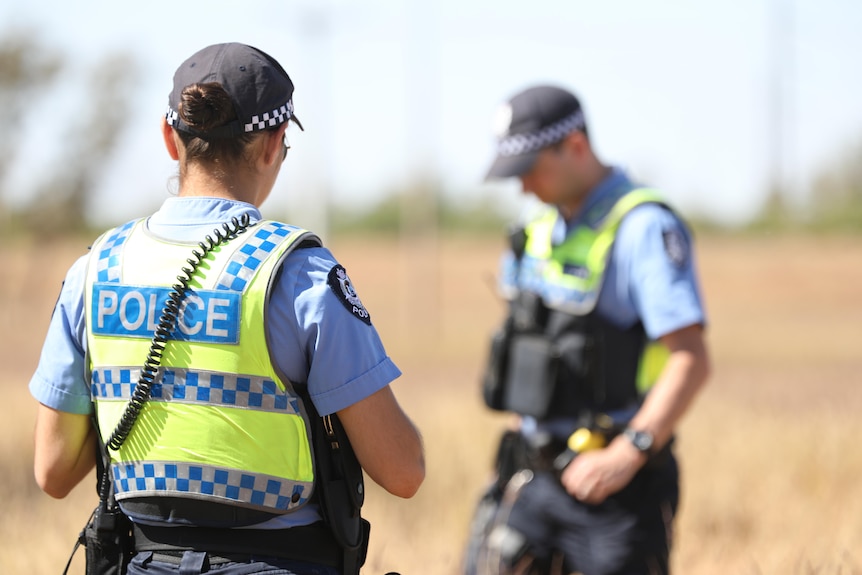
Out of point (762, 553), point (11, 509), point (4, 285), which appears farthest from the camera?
point (4, 285)

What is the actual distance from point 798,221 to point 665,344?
110ft

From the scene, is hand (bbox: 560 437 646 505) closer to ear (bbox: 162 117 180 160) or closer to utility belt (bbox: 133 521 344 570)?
utility belt (bbox: 133 521 344 570)

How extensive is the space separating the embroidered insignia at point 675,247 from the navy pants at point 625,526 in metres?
0.62

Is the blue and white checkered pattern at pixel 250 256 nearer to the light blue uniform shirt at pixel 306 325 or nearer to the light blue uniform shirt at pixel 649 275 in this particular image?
the light blue uniform shirt at pixel 306 325

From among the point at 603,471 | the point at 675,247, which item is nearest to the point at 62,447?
the point at 603,471

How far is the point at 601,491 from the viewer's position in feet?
10.7

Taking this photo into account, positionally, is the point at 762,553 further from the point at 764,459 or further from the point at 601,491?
the point at 764,459

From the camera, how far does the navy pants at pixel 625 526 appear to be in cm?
336

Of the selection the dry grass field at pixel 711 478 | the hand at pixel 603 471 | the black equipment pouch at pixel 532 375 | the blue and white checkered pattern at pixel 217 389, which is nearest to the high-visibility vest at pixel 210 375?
the blue and white checkered pattern at pixel 217 389

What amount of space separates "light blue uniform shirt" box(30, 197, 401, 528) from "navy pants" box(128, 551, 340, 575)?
0.07m

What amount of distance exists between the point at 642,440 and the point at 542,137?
106 centimetres

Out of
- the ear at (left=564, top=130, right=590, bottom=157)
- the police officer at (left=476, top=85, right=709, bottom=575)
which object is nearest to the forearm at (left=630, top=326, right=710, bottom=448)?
the police officer at (left=476, top=85, right=709, bottom=575)

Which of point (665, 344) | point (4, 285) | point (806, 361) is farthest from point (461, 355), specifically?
point (665, 344)

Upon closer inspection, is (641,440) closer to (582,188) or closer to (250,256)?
(582,188)
